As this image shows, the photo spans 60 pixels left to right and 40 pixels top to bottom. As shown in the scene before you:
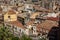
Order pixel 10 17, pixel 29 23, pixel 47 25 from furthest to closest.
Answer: pixel 10 17, pixel 29 23, pixel 47 25

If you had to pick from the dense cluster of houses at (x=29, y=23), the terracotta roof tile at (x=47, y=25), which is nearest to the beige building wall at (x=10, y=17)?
the dense cluster of houses at (x=29, y=23)

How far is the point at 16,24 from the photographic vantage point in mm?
38281

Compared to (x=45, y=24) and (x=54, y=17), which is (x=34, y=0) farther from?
(x=45, y=24)

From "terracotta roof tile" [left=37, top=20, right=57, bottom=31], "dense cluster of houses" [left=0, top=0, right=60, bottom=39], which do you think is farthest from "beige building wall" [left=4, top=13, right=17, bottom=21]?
"terracotta roof tile" [left=37, top=20, right=57, bottom=31]

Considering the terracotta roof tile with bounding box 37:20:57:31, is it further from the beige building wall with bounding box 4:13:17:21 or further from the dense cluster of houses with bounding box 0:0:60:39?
the beige building wall with bounding box 4:13:17:21

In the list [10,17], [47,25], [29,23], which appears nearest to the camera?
[47,25]

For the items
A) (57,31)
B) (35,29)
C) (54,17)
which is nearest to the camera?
(57,31)

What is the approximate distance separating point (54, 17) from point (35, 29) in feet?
26.1

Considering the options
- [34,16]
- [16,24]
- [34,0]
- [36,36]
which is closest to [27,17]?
[34,16]

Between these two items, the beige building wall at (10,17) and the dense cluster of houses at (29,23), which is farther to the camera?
the beige building wall at (10,17)

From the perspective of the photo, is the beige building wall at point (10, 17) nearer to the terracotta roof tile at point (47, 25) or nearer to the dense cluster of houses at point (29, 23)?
the dense cluster of houses at point (29, 23)

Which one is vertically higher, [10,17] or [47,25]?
[10,17]

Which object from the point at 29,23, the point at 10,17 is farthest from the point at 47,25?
the point at 10,17

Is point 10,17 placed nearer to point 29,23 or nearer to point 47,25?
point 29,23
